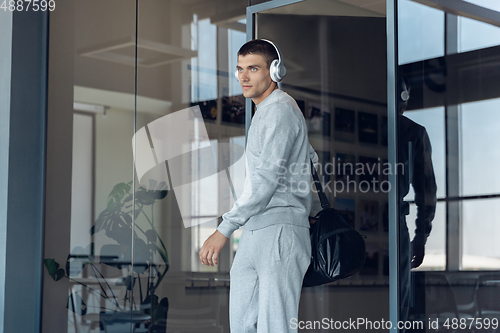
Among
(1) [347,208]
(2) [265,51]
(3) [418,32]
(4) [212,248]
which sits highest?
(3) [418,32]

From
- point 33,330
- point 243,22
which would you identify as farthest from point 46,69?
point 33,330

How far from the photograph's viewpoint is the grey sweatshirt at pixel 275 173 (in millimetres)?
2146

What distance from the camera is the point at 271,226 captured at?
7.27 feet

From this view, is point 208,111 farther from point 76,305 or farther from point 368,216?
point 76,305

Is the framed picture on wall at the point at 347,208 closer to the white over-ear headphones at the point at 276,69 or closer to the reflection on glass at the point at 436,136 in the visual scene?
the reflection on glass at the point at 436,136

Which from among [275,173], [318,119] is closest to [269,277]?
[275,173]

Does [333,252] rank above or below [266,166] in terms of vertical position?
below

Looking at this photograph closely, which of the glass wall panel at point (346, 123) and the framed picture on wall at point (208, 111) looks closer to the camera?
the framed picture on wall at point (208, 111)

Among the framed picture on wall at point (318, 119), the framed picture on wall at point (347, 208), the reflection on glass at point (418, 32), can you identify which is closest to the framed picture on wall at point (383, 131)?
the framed picture on wall at point (318, 119)

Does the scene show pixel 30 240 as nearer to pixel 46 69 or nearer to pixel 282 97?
pixel 46 69

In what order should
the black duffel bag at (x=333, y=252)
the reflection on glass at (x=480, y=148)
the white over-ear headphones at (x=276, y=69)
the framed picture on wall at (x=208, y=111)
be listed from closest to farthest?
the black duffel bag at (x=333, y=252) → the white over-ear headphones at (x=276, y=69) → the reflection on glass at (x=480, y=148) → the framed picture on wall at (x=208, y=111)

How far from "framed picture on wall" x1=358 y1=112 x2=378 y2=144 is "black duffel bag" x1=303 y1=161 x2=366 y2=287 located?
199cm

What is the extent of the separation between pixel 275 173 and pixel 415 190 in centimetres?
89

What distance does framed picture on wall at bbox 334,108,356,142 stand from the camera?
167 inches
